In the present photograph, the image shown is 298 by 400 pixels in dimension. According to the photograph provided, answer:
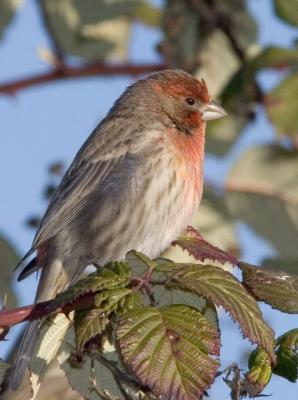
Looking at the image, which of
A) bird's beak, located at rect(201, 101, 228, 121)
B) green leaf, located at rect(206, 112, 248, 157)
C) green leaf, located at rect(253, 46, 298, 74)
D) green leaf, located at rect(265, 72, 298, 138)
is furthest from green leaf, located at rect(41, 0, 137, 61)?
green leaf, located at rect(265, 72, 298, 138)

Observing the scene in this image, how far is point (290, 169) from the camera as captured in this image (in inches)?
309

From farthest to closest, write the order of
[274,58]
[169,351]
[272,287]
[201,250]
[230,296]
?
[274,58], [201,250], [272,287], [230,296], [169,351]

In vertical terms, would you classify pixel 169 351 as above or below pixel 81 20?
below

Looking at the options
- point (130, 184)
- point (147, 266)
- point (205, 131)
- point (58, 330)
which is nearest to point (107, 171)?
point (130, 184)

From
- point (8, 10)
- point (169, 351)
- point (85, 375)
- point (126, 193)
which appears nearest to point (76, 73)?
A: point (8, 10)

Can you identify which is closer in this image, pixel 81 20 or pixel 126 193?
pixel 126 193

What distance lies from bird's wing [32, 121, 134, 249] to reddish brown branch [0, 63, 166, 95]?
387 millimetres

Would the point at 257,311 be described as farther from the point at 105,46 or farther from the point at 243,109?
the point at 105,46

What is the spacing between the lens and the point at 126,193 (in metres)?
8.16

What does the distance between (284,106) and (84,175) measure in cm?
139

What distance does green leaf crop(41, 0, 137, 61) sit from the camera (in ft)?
27.2

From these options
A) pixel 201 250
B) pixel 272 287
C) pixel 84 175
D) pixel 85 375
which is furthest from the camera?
pixel 84 175

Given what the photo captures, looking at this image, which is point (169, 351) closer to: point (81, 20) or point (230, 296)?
point (230, 296)

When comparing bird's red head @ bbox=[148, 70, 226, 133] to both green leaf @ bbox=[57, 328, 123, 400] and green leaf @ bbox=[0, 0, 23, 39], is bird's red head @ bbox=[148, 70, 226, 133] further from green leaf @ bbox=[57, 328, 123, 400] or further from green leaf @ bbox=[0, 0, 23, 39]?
green leaf @ bbox=[57, 328, 123, 400]
